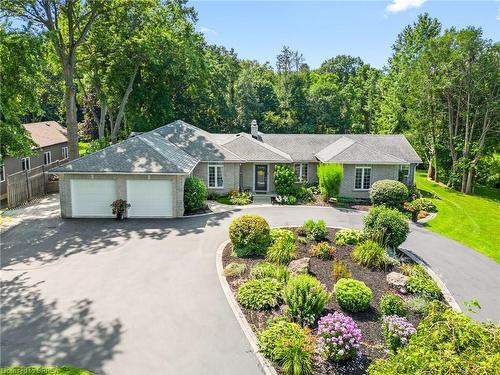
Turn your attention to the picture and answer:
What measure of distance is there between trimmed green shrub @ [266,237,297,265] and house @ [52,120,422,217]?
310 inches

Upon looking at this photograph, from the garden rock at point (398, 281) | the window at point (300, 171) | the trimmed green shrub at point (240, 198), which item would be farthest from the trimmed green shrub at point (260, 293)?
the window at point (300, 171)

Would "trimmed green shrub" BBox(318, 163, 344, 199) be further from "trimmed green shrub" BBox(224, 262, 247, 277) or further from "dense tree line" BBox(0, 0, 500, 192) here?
"dense tree line" BBox(0, 0, 500, 192)

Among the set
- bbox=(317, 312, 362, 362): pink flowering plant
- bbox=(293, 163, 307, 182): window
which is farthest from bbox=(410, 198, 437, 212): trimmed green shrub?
bbox=(317, 312, 362, 362): pink flowering plant

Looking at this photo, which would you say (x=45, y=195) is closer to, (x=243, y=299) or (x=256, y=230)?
(x=256, y=230)

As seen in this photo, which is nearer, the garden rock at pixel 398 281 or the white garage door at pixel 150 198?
the garden rock at pixel 398 281

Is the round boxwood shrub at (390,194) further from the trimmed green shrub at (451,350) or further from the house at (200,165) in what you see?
the trimmed green shrub at (451,350)

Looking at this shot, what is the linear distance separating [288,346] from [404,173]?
24350 mm

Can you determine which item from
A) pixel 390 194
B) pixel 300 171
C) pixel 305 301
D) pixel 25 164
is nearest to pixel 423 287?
pixel 305 301

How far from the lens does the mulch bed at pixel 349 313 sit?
961cm

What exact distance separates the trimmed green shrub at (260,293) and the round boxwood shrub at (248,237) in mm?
3089

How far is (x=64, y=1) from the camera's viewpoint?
26.1 metres

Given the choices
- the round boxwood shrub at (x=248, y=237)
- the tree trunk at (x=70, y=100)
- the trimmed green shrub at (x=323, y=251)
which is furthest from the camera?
the tree trunk at (x=70, y=100)

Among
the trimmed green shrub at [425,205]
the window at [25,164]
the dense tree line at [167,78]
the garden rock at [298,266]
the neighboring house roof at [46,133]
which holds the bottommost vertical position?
the garden rock at [298,266]

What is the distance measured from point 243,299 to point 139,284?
4076mm
